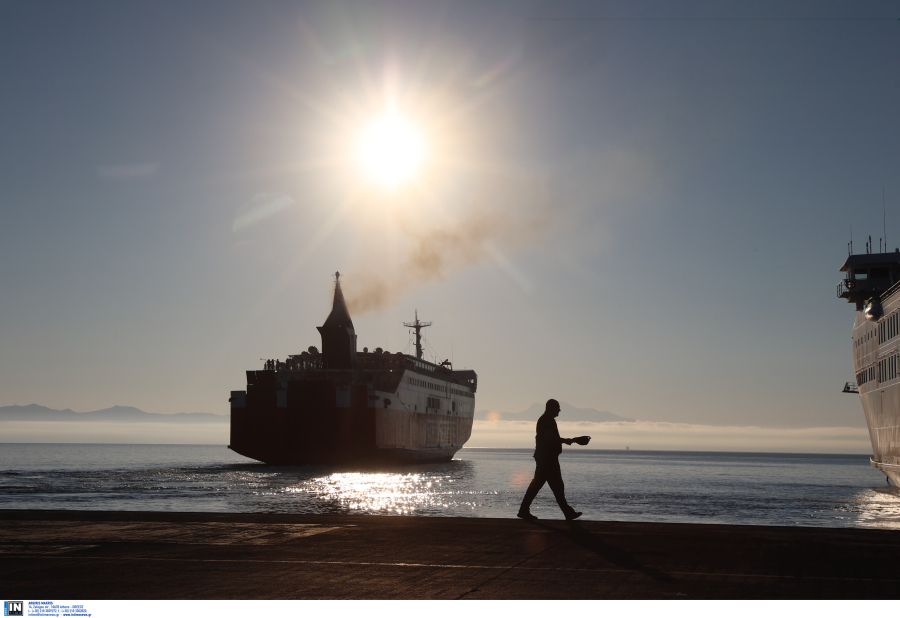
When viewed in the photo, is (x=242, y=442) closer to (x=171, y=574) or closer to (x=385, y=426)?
(x=385, y=426)

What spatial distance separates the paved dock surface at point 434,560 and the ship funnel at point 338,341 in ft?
190

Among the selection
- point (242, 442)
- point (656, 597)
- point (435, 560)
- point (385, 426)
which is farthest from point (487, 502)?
point (242, 442)

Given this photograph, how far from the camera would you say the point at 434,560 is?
283 inches

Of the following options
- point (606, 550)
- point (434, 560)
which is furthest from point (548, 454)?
point (434, 560)

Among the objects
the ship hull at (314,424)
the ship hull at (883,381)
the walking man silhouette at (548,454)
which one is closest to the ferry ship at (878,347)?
the ship hull at (883,381)

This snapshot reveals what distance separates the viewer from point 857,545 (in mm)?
8219

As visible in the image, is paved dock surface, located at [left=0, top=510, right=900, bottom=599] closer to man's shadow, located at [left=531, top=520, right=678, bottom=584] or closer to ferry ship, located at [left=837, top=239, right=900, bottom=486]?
man's shadow, located at [left=531, top=520, right=678, bottom=584]

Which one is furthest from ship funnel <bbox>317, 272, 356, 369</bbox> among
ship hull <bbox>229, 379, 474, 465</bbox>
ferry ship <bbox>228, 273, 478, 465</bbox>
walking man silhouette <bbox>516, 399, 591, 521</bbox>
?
walking man silhouette <bbox>516, 399, 591, 521</bbox>

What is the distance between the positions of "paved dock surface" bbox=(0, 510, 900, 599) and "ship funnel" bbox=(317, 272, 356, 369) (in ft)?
190

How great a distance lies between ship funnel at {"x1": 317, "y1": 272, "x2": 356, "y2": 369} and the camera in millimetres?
68375

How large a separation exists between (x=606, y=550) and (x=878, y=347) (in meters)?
32.4

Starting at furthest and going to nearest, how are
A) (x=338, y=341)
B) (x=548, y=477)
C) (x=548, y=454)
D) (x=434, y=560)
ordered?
(x=338, y=341) < (x=548, y=477) < (x=548, y=454) < (x=434, y=560)

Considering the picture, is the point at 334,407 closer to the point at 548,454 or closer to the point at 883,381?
the point at 883,381
